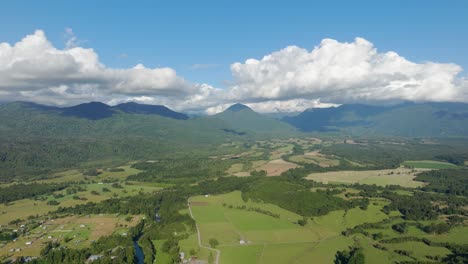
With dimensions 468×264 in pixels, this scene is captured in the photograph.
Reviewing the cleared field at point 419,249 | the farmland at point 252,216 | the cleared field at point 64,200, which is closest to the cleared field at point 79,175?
the farmland at point 252,216

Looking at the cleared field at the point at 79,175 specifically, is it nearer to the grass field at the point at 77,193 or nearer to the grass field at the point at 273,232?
the grass field at the point at 77,193

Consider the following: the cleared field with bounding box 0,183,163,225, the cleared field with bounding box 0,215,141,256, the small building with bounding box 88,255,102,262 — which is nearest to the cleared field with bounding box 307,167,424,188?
the cleared field with bounding box 0,183,163,225

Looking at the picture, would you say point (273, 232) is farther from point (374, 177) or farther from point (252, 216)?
point (374, 177)

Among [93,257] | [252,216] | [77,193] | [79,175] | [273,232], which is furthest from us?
[79,175]

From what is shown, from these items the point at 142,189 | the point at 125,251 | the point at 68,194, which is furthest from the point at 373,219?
the point at 68,194

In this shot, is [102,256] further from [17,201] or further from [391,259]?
[17,201]

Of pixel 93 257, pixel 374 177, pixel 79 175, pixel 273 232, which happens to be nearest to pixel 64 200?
pixel 79 175
